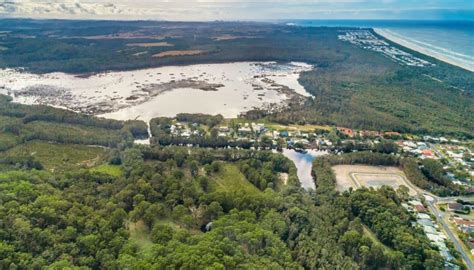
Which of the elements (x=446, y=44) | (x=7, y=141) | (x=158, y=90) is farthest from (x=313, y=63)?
(x=7, y=141)

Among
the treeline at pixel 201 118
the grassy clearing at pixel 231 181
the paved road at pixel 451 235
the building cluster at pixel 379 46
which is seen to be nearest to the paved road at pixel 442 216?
the paved road at pixel 451 235

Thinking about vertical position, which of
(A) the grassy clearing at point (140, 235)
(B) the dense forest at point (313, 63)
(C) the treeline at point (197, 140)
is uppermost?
(B) the dense forest at point (313, 63)

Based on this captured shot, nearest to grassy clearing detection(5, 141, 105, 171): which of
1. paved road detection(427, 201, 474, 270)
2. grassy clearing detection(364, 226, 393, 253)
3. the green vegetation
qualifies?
the green vegetation

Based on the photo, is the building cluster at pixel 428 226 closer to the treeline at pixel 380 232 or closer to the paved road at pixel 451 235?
the paved road at pixel 451 235

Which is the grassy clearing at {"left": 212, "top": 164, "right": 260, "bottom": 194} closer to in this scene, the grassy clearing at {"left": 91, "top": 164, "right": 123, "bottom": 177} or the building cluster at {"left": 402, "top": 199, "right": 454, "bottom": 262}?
the grassy clearing at {"left": 91, "top": 164, "right": 123, "bottom": 177}

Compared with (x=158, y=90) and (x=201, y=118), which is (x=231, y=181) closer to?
(x=201, y=118)

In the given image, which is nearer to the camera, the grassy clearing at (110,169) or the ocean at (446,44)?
the grassy clearing at (110,169)
